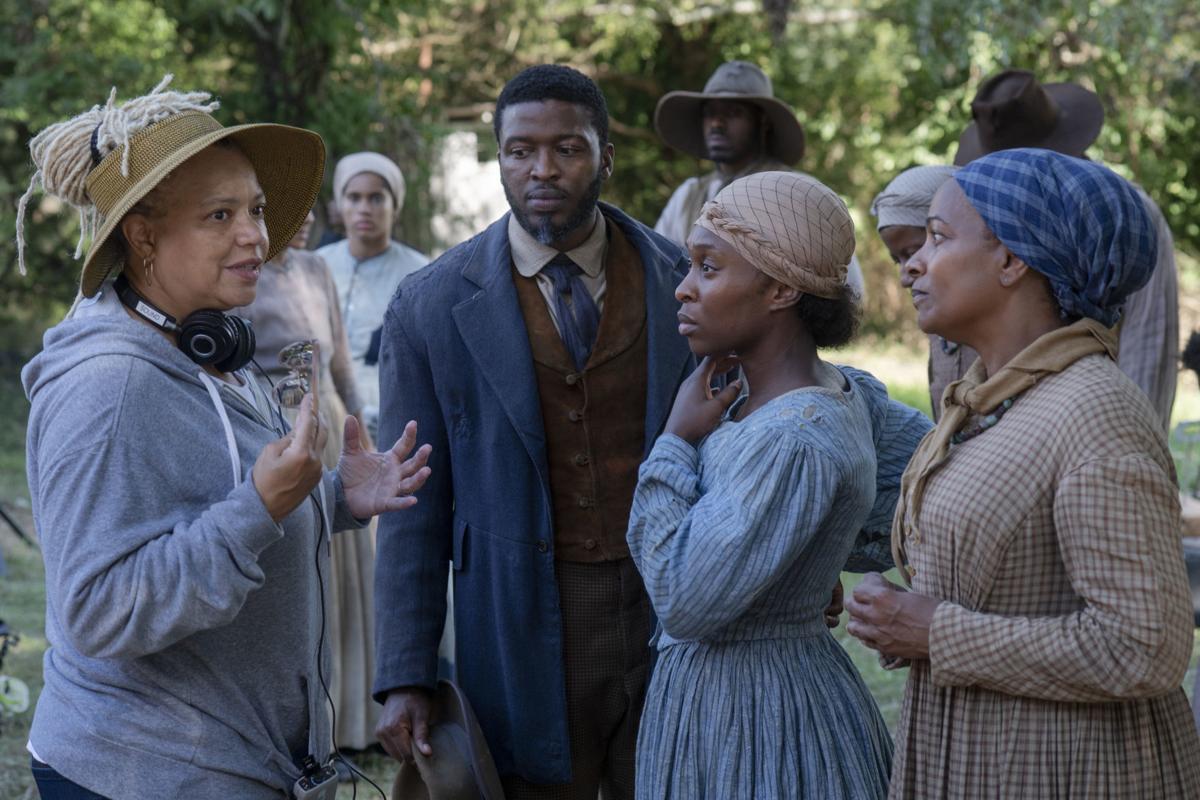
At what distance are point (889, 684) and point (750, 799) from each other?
3978 millimetres

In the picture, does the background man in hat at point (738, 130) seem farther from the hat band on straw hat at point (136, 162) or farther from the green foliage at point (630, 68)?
the hat band on straw hat at point (136, 162)

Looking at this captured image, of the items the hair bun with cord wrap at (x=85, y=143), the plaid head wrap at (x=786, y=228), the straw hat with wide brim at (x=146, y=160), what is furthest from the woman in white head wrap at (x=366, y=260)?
the plaid head wrap at (x=786, y=228)

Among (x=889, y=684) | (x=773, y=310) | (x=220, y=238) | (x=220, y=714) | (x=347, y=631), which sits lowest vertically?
(x=889, y=684)

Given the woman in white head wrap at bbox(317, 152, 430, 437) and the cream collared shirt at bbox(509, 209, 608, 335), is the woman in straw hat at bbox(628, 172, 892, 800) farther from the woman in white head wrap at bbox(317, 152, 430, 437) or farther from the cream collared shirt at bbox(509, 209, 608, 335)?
the woman in white head wrap at bbox(317, 152, 430, 437)

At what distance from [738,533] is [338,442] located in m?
3.62

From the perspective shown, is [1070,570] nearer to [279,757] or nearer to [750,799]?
[750,799]

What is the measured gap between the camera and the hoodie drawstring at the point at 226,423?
2348 millimetres

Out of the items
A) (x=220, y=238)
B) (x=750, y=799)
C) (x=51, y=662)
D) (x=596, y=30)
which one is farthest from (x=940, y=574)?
(x=596, y=30)

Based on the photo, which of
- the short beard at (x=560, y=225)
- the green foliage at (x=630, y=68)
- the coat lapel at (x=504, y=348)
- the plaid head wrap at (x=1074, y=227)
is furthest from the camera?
the green foliage at (x=630, y=68)

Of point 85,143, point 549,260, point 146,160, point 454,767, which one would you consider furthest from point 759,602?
point 85,143

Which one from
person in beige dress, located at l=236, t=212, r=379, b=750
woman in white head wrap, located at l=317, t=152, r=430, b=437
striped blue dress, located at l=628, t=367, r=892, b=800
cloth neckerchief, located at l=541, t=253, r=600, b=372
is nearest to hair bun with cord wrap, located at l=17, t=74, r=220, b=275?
cloth neckerchief, located at l=541, t=253, r=600, b=372

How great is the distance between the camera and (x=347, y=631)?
5.73 meters

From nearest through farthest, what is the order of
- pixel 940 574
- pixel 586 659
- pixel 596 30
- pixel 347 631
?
1. pixel 940 574
2. pixel 586 659
3. pixel 347 631
4. pixel 596 30

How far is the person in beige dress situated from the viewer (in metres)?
5.46
